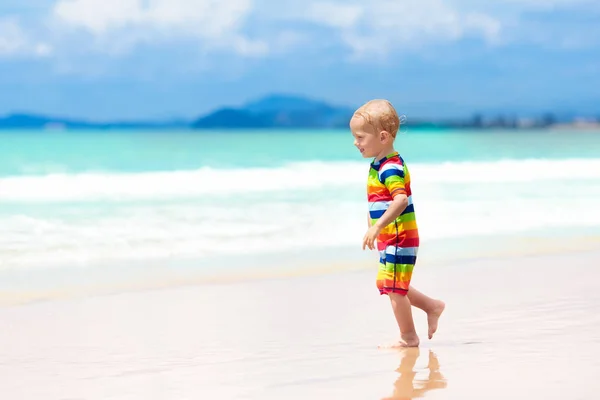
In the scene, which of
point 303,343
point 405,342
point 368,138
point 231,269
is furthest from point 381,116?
point 231,269

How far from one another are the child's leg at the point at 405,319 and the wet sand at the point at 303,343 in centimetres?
7

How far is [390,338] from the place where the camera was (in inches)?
181

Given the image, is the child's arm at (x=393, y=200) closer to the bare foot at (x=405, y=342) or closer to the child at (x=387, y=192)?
the child at (x=387, y=192)

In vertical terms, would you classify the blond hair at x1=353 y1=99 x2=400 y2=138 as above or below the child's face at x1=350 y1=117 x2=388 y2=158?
above

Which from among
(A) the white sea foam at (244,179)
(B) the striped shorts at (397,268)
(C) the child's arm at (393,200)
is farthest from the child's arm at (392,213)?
(A) the white sea foam at (244,179)

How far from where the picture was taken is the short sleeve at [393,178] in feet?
13.4

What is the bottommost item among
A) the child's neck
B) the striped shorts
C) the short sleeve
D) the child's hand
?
the striped shorts

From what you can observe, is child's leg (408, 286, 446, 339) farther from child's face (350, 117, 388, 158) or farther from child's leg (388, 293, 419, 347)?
child's face (350, 117, 388, 158)

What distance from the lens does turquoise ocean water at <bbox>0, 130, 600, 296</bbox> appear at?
27.6ft

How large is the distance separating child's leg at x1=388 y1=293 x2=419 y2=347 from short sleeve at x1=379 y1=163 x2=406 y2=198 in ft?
1.67

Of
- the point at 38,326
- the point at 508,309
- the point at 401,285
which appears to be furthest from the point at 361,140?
the point at 38,326

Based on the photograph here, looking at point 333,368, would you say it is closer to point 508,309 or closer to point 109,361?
point 109,361

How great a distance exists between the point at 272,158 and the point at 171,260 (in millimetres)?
22074

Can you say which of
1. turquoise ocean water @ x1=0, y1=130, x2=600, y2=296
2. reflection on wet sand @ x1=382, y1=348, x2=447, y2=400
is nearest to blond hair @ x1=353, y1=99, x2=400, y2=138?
reflection on wet sand @ x1=382, y1=348, x2=447, y2=400
